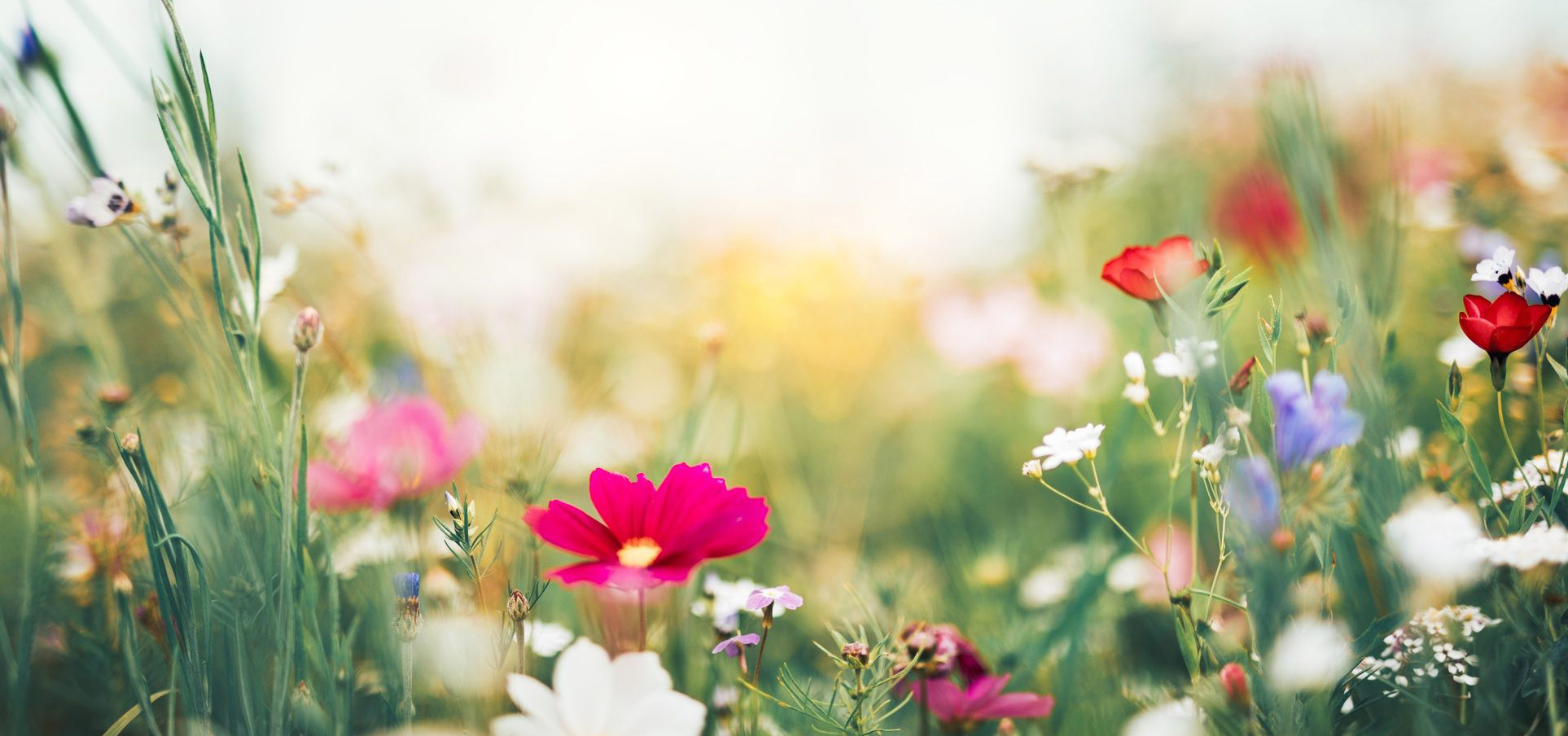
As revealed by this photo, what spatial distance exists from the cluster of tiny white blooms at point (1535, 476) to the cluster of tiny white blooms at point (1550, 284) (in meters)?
0.08

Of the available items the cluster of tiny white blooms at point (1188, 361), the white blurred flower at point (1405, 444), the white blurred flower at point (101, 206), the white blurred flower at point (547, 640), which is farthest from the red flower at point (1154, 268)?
the white blurred flower at point (101, 206)

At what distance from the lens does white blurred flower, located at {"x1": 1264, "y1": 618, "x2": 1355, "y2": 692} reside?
0.35 meters

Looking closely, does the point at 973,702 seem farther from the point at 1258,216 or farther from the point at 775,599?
the point at 1258,216

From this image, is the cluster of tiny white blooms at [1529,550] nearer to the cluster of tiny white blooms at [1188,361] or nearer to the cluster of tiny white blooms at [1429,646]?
the cluster of tiny white blooms at [1429,646]

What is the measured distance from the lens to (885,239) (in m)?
1.23

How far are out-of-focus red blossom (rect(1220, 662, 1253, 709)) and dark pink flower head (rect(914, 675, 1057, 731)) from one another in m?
0.09

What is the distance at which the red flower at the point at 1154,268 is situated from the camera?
43cm

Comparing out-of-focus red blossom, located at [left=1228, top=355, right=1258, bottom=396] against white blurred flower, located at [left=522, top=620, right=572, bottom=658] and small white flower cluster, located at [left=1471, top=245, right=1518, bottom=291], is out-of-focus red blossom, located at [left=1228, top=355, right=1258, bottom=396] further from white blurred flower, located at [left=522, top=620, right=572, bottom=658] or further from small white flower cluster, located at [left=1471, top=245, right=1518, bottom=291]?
white blurred flower, located at [left=522, top=620, right=572, bottom=658]

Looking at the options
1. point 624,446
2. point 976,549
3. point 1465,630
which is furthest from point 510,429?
point 1465,630

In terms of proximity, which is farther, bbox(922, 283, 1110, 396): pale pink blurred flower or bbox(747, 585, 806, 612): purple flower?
bbox(922, 283, 1110, 396): pale pink blurred flower

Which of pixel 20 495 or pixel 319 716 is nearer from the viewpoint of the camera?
pixel 319 716

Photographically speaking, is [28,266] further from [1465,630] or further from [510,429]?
[1465,630]

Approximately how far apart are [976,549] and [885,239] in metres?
0.51

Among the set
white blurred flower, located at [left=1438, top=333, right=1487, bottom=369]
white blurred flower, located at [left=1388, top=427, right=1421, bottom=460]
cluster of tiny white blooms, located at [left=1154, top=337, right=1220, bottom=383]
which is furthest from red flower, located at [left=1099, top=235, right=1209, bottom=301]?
white blurred flower, located at [left=1438, top=333, right=1487, bottom=369]
